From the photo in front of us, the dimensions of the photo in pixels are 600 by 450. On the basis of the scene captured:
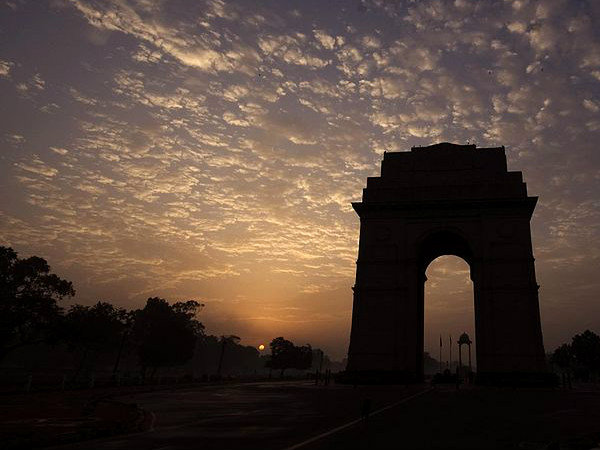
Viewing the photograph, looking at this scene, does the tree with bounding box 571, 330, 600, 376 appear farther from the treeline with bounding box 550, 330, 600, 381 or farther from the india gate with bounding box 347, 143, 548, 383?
the india gate with bounding box 347, 143, 548, 383

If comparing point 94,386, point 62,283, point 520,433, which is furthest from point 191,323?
point 520,433

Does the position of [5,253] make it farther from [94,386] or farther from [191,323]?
[191,323]

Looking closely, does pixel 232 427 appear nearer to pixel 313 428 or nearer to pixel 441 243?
pixel 313 428

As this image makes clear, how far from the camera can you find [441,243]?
45594mm

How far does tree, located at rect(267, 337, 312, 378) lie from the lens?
97.5 metres

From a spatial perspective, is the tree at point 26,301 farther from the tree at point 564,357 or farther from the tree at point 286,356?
the tree at point 564,357

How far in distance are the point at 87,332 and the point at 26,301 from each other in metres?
9.97

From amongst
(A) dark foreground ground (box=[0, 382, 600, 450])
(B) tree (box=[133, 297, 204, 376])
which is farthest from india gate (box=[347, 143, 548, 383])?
(B) tree (box=[133, 297, 204, 376])

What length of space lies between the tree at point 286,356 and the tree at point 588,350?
Answer: 57.3m

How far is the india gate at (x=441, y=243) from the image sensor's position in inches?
1449

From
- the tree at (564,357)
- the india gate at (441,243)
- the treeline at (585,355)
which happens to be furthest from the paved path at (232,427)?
the tree at (564,357)

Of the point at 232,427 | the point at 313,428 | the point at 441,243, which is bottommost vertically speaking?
the point at 232,427

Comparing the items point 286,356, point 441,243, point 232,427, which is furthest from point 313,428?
point 286,356

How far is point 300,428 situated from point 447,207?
107 feet
